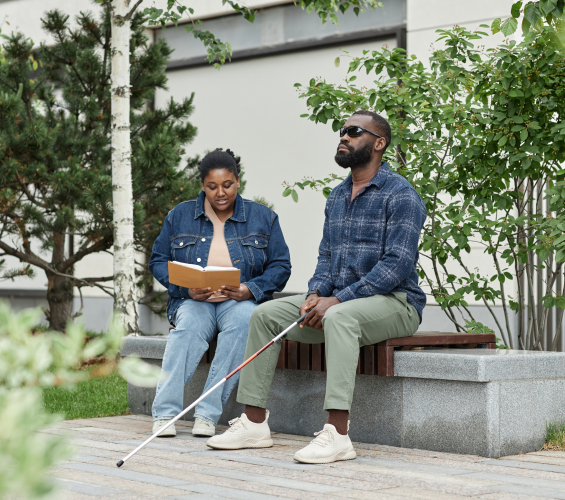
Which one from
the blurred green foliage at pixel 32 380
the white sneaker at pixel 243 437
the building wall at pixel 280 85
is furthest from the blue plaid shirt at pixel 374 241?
the building wall at pixel 280 85

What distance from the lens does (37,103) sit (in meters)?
8.53

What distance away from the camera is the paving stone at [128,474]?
125 inches

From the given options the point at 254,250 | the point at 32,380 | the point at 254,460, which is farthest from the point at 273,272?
the point at 32,380

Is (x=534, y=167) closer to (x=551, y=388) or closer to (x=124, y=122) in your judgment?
(x=551, y=388)

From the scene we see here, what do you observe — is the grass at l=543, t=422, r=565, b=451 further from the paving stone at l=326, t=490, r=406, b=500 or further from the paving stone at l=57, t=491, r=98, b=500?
the paving stone at l=57, t=491, r=98, b=500

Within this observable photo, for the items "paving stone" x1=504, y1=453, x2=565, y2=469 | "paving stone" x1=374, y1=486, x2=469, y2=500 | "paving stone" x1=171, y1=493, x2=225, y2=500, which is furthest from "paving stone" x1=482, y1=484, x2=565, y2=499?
"paving stone" x1=171, y1=493, x2=225, y2=500

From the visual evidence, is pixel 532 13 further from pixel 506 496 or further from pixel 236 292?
pixel 506 496

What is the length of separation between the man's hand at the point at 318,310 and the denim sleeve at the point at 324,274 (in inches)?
6.8

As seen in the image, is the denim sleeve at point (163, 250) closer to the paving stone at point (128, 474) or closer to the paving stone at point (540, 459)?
the paving stone at point (128, 474)

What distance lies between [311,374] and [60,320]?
5132 millimetres

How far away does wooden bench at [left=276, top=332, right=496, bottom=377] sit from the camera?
397 centimetres

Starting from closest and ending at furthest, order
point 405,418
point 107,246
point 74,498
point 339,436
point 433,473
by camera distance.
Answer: point 74,498 → point 433,473 → point 339,436 → point 405,418 → point 107,246

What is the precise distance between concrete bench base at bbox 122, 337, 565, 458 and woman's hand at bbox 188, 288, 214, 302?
689 millimetres

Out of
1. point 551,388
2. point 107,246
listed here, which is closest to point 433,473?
point 551,388
